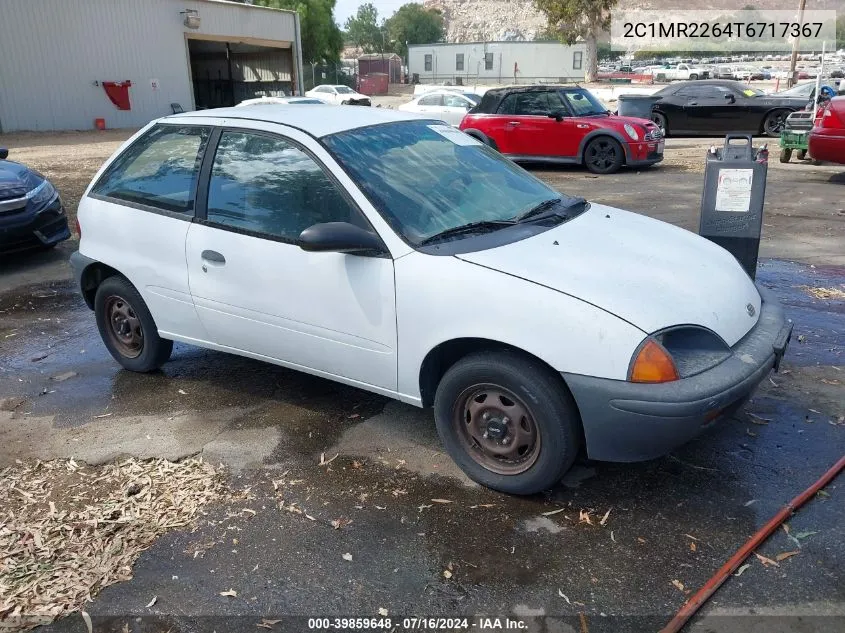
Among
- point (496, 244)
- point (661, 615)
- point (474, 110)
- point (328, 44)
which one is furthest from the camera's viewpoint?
point (328, 44)

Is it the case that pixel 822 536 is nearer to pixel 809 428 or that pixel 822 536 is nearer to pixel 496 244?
pixel 809 428

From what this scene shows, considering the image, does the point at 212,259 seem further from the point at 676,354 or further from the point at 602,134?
the point at 602,134

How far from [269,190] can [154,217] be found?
867 mm

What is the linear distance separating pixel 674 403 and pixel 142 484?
2.51 metres

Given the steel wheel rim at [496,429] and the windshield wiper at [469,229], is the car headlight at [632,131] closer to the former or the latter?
the windshield wiper at [469,229]

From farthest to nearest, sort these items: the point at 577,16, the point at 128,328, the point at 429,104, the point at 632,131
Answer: the point at 577,16 → the point at 429,104 → the point at 632,131 → the point at 128,328

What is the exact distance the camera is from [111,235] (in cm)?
469

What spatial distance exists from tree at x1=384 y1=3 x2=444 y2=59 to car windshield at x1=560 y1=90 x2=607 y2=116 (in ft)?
301

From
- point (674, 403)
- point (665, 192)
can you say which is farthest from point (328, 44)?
point (674, 403)

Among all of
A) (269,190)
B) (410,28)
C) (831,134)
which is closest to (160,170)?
(269,190)

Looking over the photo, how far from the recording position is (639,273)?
335cm

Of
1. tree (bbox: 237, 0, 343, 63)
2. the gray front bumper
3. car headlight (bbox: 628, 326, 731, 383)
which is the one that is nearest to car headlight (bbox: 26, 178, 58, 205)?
the gray front bumper

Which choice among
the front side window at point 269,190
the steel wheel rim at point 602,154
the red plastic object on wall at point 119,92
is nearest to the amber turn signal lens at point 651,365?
the front side window at point 269,190

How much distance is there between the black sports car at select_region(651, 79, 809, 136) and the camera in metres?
18.2
